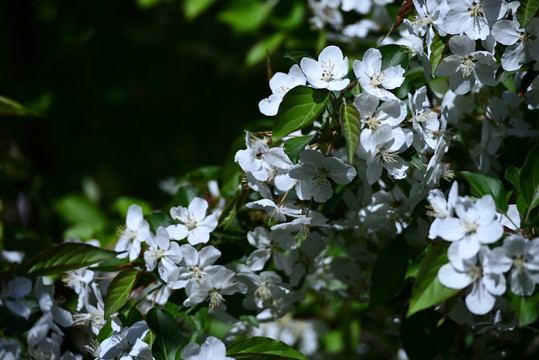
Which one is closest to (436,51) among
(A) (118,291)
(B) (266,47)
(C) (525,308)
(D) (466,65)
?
(D) (466,65)

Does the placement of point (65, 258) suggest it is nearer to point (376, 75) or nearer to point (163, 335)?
point (163, 335)

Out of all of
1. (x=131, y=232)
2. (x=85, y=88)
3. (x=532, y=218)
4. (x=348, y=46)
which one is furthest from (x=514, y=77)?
(x=85, y=88)

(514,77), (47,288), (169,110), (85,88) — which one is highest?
(514,77)

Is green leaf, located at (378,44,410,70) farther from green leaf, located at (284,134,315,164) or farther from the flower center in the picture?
green leaf, located at (284,134,315,164)

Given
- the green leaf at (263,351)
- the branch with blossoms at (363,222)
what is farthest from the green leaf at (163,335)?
the green leaf at (263,351)

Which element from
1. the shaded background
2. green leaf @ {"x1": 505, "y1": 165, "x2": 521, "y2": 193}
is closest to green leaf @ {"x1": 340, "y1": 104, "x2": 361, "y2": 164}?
green leaf @ {"x1": 505, "y1": 165, "x2": 521, "y2": 193}

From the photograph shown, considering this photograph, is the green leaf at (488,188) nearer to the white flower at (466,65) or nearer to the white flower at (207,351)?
the white flower at (466,65)

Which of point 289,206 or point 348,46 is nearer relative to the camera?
point 289,206

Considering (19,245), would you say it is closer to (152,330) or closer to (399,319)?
(152,330)
